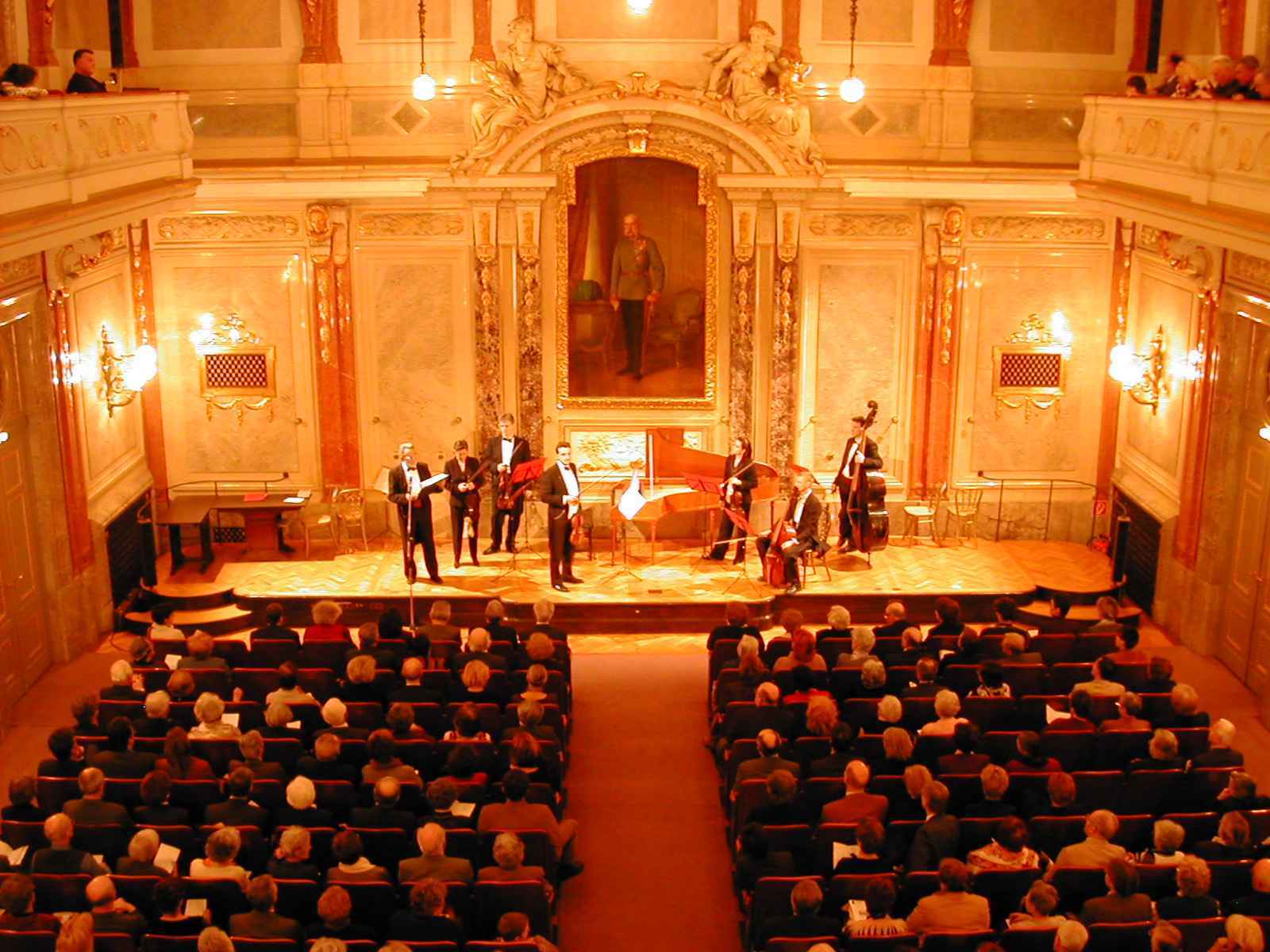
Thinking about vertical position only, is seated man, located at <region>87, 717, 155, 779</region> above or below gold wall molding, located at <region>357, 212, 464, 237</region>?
below

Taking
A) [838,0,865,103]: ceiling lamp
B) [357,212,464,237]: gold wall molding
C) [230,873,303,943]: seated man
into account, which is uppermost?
[838,0,865,103]: ceiling lamp

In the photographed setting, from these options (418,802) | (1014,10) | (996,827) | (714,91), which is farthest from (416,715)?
(1014,10)

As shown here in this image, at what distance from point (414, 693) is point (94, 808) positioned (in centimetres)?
249

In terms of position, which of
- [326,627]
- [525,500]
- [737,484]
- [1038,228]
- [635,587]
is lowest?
[635,587]

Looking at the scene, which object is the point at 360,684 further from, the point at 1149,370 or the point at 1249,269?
the point at 1149,370

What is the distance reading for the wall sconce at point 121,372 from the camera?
634 inches

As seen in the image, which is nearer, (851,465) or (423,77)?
(423,77)

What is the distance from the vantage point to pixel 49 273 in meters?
14.4

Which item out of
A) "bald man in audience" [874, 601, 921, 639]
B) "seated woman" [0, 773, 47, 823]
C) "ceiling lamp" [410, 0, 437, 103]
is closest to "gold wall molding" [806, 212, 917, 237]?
"ceiling lamp" [410, 0, 437, 103]

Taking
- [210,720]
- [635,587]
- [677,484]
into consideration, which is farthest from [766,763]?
[677,484]

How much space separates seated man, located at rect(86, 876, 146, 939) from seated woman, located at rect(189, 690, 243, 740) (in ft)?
7.26

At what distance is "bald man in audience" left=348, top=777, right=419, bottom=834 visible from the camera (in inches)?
359

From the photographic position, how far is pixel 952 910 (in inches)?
Result: 319

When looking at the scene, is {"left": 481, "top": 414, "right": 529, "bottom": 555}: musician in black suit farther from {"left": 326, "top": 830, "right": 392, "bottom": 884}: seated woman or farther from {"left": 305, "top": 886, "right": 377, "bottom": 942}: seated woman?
{"left": 305, "top": 886, "right": 377, "bottom": 942}: seated woman
